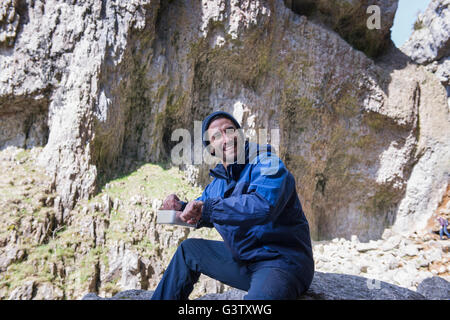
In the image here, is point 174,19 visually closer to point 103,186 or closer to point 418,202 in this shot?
point 103,186

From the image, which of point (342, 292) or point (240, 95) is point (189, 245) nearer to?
point (342, 292)

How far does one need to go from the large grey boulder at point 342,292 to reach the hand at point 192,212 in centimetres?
113

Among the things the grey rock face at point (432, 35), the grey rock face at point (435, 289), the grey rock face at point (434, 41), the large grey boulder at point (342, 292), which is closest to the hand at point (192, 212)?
the large grey boulder at point (342, 292)

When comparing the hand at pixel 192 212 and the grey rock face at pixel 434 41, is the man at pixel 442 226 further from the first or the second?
the hand at pixel 192 212

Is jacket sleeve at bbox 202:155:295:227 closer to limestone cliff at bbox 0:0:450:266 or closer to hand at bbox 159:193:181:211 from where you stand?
hand at bbox 159:193:181:211

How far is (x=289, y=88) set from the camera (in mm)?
10242

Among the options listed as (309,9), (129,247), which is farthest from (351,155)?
(129,247)

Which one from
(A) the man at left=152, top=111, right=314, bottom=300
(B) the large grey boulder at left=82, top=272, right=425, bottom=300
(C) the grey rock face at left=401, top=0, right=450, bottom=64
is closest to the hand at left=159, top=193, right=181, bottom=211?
(A) the man at left=152, top=111, right=314, bottom=300

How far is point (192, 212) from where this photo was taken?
5.99ft

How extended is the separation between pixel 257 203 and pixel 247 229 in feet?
1.30

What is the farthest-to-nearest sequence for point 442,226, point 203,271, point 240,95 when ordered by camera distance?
point 442,226 < point 240,95 < point 203,271

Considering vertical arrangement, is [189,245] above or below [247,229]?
below

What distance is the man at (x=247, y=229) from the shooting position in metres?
1.78

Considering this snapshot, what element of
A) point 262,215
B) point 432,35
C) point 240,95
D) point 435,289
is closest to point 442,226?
point 435,289
